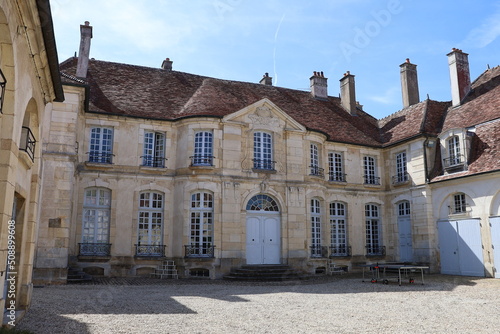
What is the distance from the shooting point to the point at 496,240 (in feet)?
49.8

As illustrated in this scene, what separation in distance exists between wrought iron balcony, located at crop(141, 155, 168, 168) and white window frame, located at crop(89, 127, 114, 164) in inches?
46.5

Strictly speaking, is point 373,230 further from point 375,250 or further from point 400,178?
point 400,178

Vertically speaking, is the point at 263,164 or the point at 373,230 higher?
the point at 263,164

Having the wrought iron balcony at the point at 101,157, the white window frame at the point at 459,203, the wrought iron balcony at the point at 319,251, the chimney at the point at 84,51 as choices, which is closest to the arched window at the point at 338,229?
the wrought iron balcony at the point at 319,251

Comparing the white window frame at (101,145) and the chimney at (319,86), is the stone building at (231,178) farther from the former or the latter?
the chimney at (319,86)

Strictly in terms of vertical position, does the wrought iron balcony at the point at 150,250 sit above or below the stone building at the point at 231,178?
below

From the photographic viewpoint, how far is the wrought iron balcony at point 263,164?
16.6 meters

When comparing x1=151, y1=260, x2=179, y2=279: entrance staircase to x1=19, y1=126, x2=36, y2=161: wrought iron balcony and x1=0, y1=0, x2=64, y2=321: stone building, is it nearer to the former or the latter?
x1=0, y1=0, x2=64, y2=321: stone building

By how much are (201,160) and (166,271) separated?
159 inches

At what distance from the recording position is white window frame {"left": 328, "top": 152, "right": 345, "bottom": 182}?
1897 centimetres

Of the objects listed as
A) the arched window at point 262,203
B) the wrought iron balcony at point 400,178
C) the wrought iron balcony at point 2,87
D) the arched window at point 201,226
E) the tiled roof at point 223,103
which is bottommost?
the arched window at point 201,226

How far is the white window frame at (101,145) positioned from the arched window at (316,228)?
7994 mm

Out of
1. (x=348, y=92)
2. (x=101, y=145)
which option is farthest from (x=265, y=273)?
(x=348, y=92)

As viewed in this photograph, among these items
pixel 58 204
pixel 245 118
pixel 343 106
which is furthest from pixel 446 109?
pixel 58 204
